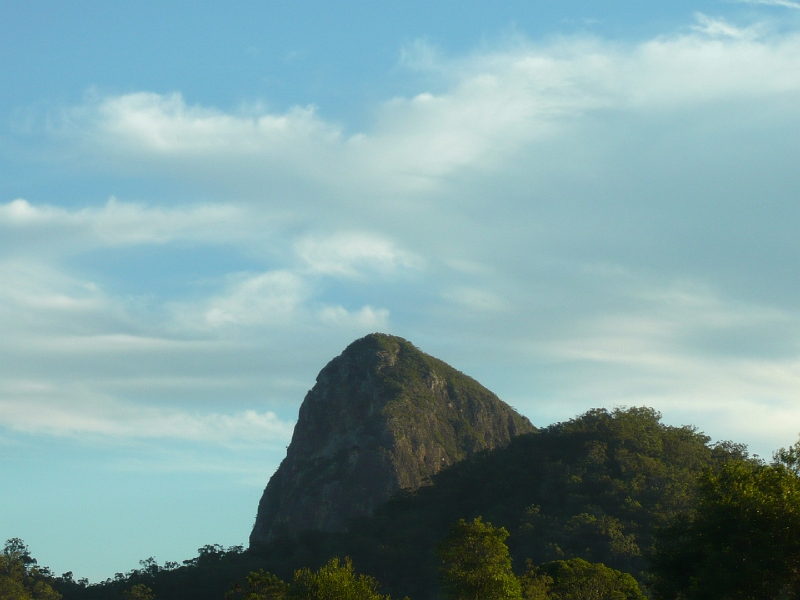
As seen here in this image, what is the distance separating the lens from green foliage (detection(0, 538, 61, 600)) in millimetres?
81188

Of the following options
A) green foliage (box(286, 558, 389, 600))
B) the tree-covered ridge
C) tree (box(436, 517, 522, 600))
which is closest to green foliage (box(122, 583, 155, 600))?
the tree-covered ridge

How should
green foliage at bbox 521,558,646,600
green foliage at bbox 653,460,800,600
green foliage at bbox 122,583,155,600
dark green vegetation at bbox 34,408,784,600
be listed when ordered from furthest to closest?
green foliage at bbox 122,583,155,600, dark green vegetation at bbox 34,408,784,600, green foliage at bbox 521,558,646,600, green foliage at bbox 653,460,800,600

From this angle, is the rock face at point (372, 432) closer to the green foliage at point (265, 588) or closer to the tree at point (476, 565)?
the green foliage at point (265, 588)

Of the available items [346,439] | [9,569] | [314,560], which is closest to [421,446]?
[346,439]

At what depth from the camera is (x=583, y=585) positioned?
4700 centimetres

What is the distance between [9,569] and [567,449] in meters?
57.8

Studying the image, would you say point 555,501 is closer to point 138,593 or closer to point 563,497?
point 563,497

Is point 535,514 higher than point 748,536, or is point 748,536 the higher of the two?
point 535,514

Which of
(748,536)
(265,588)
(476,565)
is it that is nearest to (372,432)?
(265,588)

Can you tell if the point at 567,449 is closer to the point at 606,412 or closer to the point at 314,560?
the point at 606,412

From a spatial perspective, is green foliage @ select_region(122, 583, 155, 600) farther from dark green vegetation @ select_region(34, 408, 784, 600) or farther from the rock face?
the rock face

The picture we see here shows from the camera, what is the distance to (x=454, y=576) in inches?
1489

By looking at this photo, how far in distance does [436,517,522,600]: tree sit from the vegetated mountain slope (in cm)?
3626

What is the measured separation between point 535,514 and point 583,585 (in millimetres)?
38407
